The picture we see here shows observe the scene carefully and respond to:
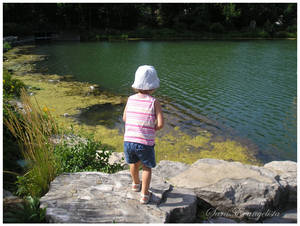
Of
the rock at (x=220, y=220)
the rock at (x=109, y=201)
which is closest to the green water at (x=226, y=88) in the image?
the rock at (x=220, y=220)

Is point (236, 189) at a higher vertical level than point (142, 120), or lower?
lower

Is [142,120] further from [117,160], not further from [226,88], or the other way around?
[226,88]

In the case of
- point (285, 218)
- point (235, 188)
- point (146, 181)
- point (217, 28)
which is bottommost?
point (285, 218)

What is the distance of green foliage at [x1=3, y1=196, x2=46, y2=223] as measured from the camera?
8.05ft

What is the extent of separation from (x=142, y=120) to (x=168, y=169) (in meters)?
1.35

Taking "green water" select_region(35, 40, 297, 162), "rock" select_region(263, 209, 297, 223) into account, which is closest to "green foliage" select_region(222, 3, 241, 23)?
"green water" select_region(35, 40, 297, 162)

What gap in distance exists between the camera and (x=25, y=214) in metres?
2.49

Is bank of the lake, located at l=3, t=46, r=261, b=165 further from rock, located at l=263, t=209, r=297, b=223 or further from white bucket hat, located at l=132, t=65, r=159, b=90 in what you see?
white bucket hat, located at l=132, t=65, r=159, b=90

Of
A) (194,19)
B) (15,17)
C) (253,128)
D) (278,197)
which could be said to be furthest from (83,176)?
(194,19)

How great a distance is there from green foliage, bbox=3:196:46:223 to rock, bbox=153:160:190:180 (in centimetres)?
157

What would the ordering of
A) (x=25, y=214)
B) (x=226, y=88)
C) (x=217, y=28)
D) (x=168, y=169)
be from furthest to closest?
(x=217, y=28)
(x=226, y=88)
(x=168, y=169)
(x=25, y=214)

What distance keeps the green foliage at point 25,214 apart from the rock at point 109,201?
0.08 m

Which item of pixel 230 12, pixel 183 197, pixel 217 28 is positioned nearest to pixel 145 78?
pixel 183 197

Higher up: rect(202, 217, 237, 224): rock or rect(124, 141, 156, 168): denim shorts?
rect(124, 141, 156, 168): denim shorts
